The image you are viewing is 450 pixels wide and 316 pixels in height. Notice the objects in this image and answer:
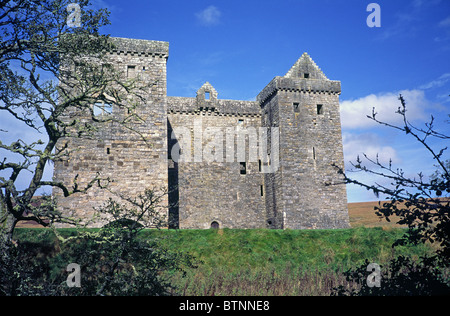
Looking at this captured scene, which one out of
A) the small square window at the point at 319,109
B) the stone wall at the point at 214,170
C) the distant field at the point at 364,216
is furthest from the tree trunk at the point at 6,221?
the distant field at the point at 364,216

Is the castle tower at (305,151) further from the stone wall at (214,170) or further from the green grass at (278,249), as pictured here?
the green grass at (278,249)

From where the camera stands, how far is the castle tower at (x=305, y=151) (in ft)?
75.1

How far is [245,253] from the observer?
15086 mm

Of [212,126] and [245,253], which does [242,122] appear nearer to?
[212,126]

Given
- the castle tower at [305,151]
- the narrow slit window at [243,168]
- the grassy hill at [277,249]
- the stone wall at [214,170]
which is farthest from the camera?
the narrow slit window at [243,168]

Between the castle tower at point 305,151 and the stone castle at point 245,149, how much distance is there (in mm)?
65

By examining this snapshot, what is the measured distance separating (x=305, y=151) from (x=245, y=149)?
481 centimetres

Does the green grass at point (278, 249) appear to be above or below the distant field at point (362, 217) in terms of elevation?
below

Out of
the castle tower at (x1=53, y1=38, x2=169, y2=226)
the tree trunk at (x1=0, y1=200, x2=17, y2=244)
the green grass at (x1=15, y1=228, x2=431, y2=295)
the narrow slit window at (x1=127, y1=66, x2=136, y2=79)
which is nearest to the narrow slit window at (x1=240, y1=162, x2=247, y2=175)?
the castle tower at (x1=53, y1=38, x2=169, y2=226)

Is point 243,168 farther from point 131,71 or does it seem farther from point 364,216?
point 364,216

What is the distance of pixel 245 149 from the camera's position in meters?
26.7

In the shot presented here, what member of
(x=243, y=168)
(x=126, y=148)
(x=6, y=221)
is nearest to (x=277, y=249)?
(x=126, y=148)
